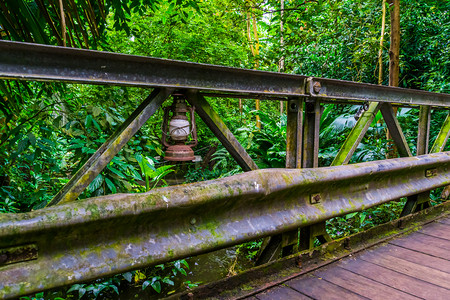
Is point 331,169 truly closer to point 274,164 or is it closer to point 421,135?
point 421,135

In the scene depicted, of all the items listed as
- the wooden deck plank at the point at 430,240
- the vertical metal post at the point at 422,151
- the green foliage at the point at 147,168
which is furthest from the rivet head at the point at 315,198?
the green foliage at the point at 147,168

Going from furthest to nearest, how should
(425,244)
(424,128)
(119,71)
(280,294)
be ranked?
(424,128)
(425,244)
(280,294)
(119,71)

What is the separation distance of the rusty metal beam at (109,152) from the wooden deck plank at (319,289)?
1.24 meters

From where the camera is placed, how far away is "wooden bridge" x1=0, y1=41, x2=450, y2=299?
51.8 inches

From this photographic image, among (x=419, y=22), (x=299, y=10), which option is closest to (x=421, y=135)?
(x=299, y=10)

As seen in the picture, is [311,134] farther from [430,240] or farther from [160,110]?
[160,110]

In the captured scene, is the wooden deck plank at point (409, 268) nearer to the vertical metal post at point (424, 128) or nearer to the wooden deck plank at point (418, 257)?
the wooden deck plank at point (418, 257)

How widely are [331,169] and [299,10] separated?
4.69m

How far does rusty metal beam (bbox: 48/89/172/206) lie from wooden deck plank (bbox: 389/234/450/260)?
2.14 meters

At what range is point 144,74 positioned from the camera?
5.36ft

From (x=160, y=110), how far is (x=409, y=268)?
6615mm

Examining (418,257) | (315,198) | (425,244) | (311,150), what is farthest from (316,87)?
(425,244)

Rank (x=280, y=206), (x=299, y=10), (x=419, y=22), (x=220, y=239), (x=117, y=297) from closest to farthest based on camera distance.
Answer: (x=220, y=239) < (x=280, y=206) < (x=117, y=297) < (x=299, y=10) < (x=419, y=22)

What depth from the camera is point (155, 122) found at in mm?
7648
